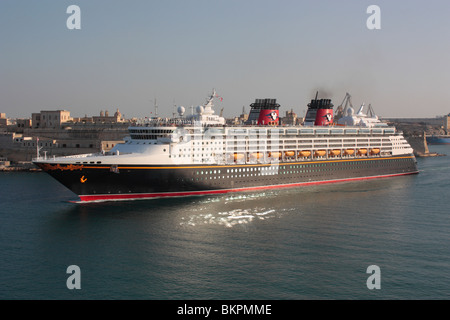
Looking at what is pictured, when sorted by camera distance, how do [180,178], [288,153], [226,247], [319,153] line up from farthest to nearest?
[319,153]
[288,153]
[180,178]
[226,247]

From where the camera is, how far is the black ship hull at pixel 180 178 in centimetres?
3550

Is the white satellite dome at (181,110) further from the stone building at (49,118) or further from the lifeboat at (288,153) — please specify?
the stone building at (49,118)

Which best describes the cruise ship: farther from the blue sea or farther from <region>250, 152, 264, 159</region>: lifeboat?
the blue sea

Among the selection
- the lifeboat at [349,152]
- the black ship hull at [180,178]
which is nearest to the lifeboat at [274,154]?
the black ship hull at [180,178]

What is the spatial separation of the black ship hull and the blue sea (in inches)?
47.4

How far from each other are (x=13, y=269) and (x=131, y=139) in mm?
20557

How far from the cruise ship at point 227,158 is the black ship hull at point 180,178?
0.07 meters

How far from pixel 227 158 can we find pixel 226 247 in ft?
57.9

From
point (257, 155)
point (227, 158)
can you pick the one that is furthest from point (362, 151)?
point (227, 158)

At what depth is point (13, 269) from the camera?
21.8 metres

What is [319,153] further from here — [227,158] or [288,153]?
[227,158]

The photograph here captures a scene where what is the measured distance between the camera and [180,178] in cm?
3831
